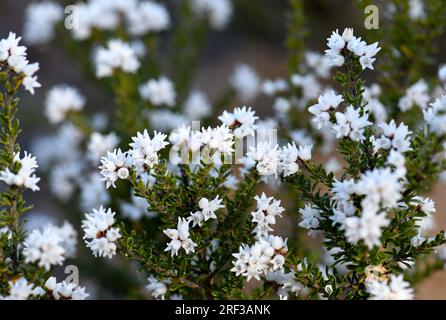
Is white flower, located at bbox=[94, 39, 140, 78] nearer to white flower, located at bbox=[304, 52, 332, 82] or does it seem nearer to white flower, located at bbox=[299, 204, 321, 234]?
white flower, located at bbox=[304, 52, 332, 82]

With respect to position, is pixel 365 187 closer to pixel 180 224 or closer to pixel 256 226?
pixel 256 226

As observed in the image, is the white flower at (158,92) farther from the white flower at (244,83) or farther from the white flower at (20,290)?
the white flower at (20,290)

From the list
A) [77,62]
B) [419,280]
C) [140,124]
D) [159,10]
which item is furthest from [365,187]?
[77,62]

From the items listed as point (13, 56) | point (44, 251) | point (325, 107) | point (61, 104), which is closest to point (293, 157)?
point (325, 107)

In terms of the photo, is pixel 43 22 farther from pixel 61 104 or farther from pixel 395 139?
pixel 395 139

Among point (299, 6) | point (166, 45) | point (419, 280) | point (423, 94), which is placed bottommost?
point (419, 280)

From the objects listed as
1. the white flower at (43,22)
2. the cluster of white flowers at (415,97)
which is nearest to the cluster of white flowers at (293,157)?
the cluster of white flowers at (415,97)
